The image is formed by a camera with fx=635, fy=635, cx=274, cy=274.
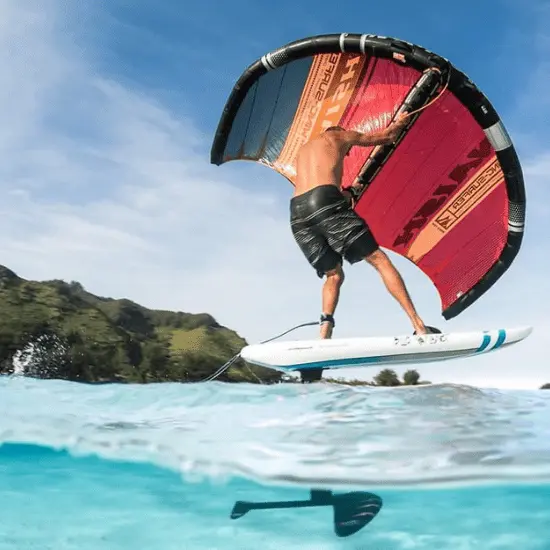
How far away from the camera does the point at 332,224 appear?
5656 mm

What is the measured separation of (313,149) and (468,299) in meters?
2.57

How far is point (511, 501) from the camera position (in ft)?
19.1

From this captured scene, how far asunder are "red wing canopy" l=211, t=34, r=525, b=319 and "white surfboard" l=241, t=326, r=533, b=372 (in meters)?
1.46

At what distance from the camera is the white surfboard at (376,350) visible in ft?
17.5

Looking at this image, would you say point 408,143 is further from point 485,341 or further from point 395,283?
point 485,341

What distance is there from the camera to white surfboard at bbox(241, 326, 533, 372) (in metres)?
5.32

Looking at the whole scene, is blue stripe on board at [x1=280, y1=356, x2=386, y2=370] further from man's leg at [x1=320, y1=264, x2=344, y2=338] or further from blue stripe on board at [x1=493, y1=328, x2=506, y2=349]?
blue stripe on board at [x1=493, y1=328, x2=506, y2=349]

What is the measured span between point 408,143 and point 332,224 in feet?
5.96

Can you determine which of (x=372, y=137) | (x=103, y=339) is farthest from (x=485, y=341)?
(x=103, y=339)

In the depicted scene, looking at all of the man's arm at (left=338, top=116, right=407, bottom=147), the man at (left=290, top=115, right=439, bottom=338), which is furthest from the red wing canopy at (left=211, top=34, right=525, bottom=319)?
the man at (left=290, top=115, right=439, bottom=338)

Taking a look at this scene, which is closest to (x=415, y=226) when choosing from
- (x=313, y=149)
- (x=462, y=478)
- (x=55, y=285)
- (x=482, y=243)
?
(x=482, y=243)

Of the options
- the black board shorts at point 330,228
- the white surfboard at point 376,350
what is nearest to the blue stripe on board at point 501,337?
the white surfboard at point 376,350

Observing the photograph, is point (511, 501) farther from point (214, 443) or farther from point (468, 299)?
point (214, 443)

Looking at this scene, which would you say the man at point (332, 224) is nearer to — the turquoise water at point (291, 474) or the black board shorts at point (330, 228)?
the black board shorts at point (330, 228)
